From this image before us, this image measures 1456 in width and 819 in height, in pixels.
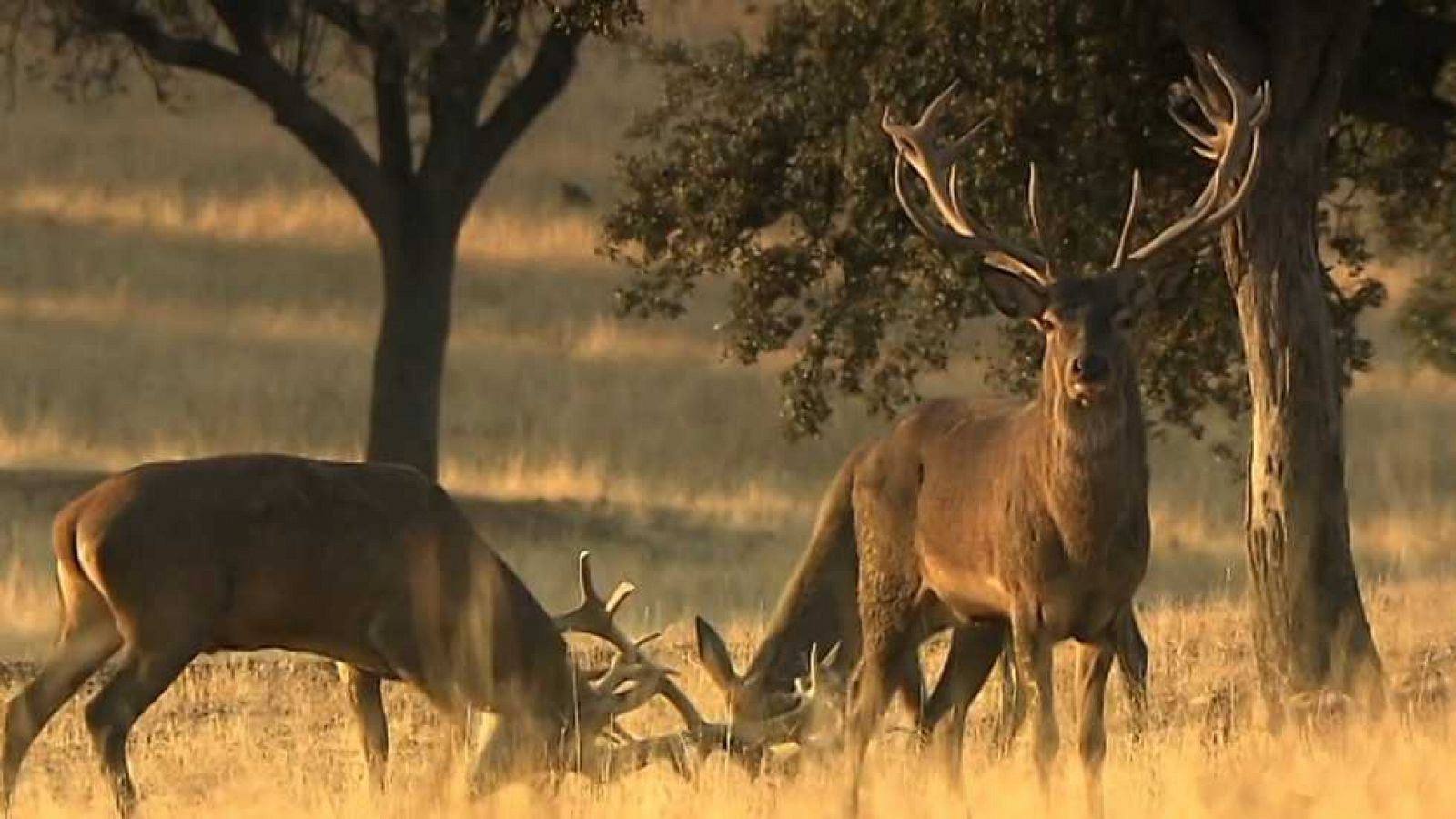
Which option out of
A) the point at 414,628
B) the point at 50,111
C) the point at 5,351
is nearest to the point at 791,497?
the point at 5,351

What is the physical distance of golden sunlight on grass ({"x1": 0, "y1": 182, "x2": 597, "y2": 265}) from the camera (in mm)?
44312

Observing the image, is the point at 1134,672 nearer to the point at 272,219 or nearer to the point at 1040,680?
the point at 1040,680

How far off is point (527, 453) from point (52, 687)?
19.8 meters

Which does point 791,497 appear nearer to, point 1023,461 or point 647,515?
point 647,515

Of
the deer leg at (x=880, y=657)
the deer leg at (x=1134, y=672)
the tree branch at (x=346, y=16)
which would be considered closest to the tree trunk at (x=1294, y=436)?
the deer leg at (x=1134, y=672)

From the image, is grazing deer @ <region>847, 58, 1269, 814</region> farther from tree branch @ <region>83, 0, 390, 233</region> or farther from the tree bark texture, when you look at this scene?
tree branch @ <region>83, 0, 390, 233</region>

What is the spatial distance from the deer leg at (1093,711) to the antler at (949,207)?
4.28ft

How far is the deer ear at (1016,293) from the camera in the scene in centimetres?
1234

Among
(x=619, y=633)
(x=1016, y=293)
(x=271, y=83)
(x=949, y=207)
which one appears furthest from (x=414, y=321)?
(x=1016, y=293)

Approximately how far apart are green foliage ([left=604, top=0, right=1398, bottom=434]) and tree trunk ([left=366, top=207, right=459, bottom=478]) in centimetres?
747

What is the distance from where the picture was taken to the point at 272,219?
149 feet

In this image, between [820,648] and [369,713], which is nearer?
[369,713]

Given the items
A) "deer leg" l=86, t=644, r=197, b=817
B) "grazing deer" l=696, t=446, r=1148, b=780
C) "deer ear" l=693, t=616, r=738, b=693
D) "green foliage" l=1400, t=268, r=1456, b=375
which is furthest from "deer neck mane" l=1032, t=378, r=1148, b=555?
"green foliage" l=1400, t=268, r=1456, b=375

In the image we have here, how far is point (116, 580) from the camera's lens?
12.7m
